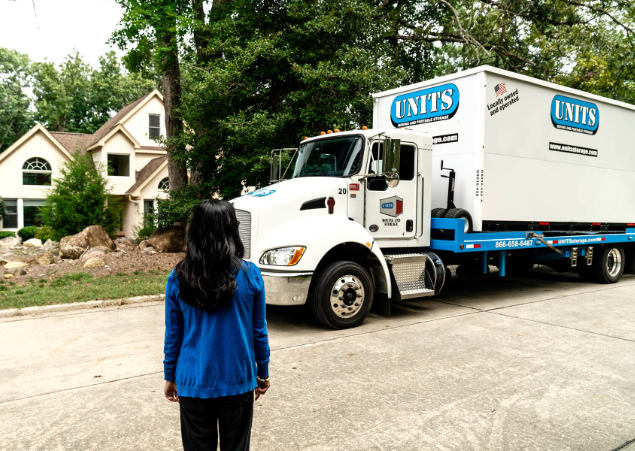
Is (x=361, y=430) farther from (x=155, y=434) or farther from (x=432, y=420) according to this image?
(x=155, y=434)

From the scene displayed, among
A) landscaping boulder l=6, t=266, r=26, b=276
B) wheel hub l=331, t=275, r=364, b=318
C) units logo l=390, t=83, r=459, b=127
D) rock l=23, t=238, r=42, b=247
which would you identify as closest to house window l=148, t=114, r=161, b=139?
rock l=23, t=238, r=42, b=247

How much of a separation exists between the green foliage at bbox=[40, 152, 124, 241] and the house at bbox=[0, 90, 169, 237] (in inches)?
420

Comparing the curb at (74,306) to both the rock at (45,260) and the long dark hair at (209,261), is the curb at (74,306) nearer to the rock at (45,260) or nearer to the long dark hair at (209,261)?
the rock at (45,260)

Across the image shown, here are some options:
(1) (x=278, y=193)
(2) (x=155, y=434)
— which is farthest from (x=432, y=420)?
(1) (x=278, y=193)

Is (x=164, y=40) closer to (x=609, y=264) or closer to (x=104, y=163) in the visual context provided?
(x=609, y=264)

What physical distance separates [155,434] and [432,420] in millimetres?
2175

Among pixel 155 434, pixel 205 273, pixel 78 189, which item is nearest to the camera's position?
pixel 205 273

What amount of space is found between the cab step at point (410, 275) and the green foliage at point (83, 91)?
145 feet

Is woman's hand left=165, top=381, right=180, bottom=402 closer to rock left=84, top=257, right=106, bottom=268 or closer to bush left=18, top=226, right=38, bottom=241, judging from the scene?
rock left=84, top=257, right=106, bottom=268

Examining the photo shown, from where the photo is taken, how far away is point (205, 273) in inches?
93.2

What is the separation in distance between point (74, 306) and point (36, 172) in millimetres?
26814

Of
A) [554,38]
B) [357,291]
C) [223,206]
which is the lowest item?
[357,291]

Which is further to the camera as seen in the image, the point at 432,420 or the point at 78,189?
the point at 78,189

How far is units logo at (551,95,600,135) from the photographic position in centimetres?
922
